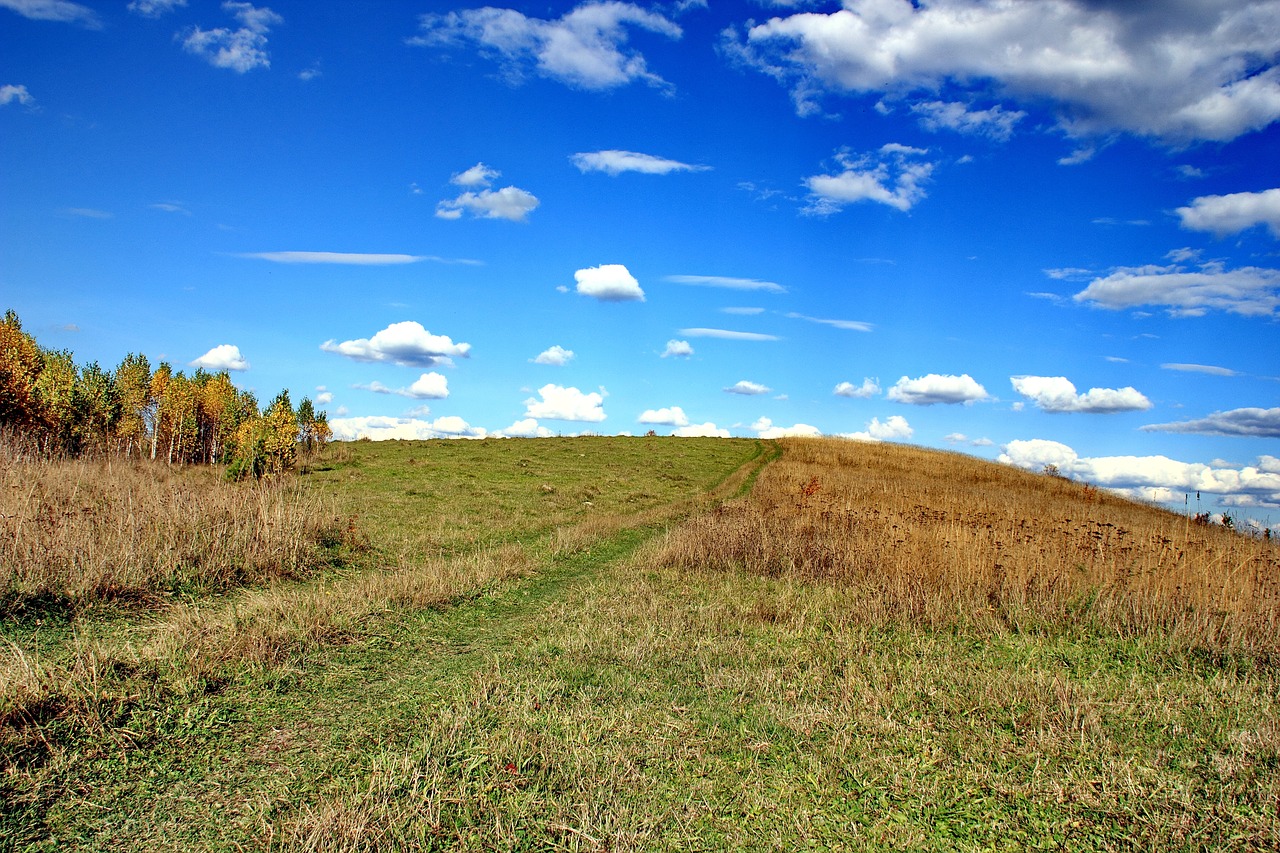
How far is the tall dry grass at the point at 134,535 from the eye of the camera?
8.27 m

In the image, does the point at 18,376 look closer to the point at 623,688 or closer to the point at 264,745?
the point at 264,745

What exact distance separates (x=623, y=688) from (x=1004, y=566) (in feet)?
23.0

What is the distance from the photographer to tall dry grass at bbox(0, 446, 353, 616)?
8.27m

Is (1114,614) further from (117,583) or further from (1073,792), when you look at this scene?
(117,583)

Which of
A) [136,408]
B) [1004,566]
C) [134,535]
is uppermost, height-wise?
[136,408]

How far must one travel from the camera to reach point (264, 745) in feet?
16.8

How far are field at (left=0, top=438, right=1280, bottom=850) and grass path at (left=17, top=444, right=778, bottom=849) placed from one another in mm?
25

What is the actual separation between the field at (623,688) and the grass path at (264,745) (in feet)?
0.08

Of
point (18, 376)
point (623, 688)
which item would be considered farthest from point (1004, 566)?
point (18, 376)

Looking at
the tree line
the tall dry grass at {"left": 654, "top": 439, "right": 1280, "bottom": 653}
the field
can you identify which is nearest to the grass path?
the field

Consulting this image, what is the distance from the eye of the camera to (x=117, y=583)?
8555 millimetres

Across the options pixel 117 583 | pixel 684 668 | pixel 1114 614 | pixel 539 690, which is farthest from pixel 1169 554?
pixel 117 583

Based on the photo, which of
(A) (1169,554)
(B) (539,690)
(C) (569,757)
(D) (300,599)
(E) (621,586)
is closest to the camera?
(C) (569,757)

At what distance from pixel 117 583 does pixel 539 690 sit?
6166 mm
